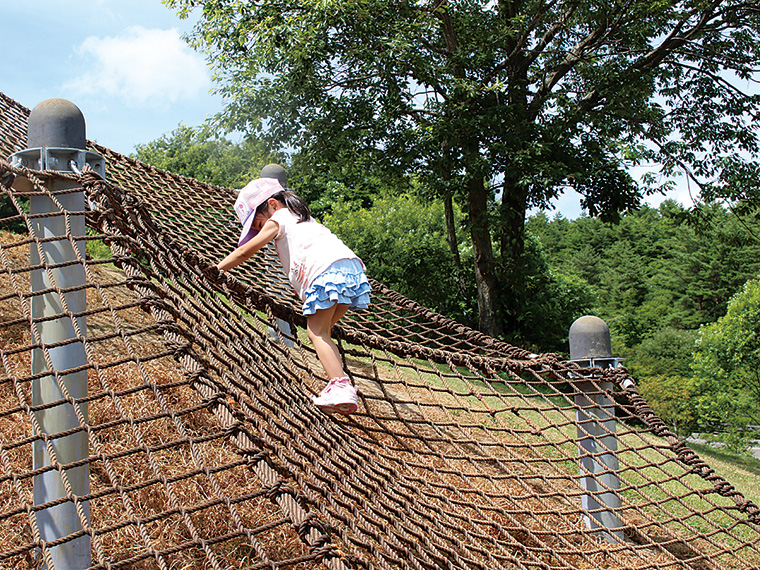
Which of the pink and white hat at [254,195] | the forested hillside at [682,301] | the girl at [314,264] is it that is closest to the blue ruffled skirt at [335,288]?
the girl at [314,264]

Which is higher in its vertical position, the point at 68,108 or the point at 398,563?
the point at 68,108

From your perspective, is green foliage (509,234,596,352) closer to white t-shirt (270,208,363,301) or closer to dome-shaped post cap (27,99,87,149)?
white t-shirt (270,208,363,301)

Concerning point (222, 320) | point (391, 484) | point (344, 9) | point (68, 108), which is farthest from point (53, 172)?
point (344, 9)

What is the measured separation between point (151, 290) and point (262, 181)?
3.01 feet

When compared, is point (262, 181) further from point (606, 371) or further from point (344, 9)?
point (344, 9)

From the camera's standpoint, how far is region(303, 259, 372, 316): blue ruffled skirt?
92.7 inches

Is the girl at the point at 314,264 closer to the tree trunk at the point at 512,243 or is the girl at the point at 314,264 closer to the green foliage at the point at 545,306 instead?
the tree trunk at the point at 512,243

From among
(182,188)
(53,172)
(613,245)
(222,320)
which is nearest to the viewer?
(53,172)

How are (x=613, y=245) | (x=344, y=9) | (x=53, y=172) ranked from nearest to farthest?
(x=53, y=172)
(x=344, y=9)
(x=613, y=245)

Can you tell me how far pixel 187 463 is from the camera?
9.16ft

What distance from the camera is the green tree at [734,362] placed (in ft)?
41.2

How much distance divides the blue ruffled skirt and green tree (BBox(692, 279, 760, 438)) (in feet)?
39.4

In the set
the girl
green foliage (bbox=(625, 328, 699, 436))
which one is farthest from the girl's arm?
green foliage (bbox=(625, 328, 699, 436))

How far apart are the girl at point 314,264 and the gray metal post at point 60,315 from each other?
619 millimetres
